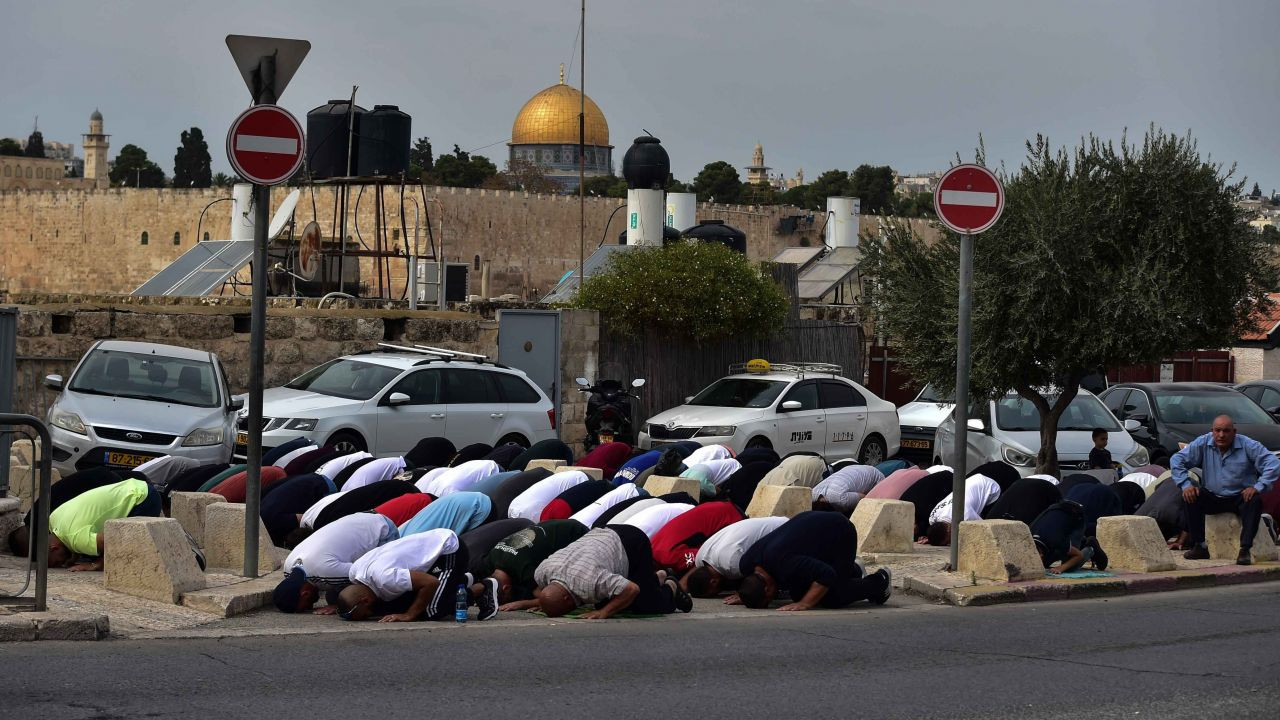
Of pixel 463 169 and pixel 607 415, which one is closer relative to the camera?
pixel 607 415

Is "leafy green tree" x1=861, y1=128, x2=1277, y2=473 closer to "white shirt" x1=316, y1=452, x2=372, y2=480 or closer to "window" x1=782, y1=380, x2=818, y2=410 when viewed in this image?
"window" x1=782, y1=380, x2=818, y2=410

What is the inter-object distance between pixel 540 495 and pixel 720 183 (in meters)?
106

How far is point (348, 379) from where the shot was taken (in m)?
16.9

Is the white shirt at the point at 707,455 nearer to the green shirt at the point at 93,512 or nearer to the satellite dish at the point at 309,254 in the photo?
the green shirt at the point at 93,512

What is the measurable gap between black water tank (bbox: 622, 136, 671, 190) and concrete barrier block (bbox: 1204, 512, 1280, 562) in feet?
88.3

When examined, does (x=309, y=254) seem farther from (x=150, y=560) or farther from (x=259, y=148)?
(x=150, y=560)

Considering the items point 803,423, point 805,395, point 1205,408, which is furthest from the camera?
point 1205,408

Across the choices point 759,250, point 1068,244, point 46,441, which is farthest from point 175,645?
point 759,250

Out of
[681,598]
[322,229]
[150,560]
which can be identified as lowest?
[681,598]

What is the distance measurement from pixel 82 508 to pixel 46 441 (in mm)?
2866

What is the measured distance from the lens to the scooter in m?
20.2

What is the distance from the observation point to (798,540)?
360 inches

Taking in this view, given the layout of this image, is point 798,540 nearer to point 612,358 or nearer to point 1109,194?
point 1109,194

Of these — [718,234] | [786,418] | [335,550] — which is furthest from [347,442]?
[718,234]
